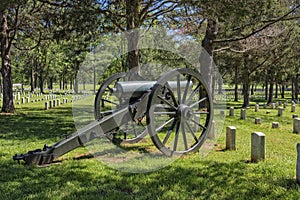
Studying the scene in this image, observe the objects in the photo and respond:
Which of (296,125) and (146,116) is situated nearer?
(146,116)

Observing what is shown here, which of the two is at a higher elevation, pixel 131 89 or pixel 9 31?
pixel 9 31

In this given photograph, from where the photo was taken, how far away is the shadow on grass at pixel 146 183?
3996 millimetres

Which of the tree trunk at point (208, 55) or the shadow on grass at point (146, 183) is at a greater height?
the tree trunk at point (208, 55)

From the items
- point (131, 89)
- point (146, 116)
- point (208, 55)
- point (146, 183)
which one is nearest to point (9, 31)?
point (208, 55)

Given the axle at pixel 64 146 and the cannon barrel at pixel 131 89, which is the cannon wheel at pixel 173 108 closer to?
the cannon barrel at pixel 131 89

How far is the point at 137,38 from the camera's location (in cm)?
1112

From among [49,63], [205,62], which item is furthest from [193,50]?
[49,63]

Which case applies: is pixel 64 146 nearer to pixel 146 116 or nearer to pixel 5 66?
pixel 146 116

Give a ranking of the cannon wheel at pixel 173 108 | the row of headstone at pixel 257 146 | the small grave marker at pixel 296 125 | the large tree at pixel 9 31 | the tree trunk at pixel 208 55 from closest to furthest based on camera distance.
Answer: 1. the cannon wheel at pixel 173 108
2. the row of headstone at pixel 257 146
3. the small grave marker at pixel 296 125
4. the tree trunk at pixel 208 55
5. the large tree at pixel 9 31

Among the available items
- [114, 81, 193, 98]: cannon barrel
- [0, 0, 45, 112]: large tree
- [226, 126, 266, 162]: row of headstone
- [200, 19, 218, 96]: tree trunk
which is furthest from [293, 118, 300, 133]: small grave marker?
[0, 0, 45, 112]: large tree

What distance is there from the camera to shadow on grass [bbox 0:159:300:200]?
3996 millimetres

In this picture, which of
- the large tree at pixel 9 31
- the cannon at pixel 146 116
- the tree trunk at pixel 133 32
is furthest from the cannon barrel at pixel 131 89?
the large tree at pixel 9 31

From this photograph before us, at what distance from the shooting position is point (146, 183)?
4492mm

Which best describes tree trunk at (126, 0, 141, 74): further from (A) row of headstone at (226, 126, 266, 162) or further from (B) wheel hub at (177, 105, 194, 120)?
(A) row of headstone at (226, 126, 266, 162)
